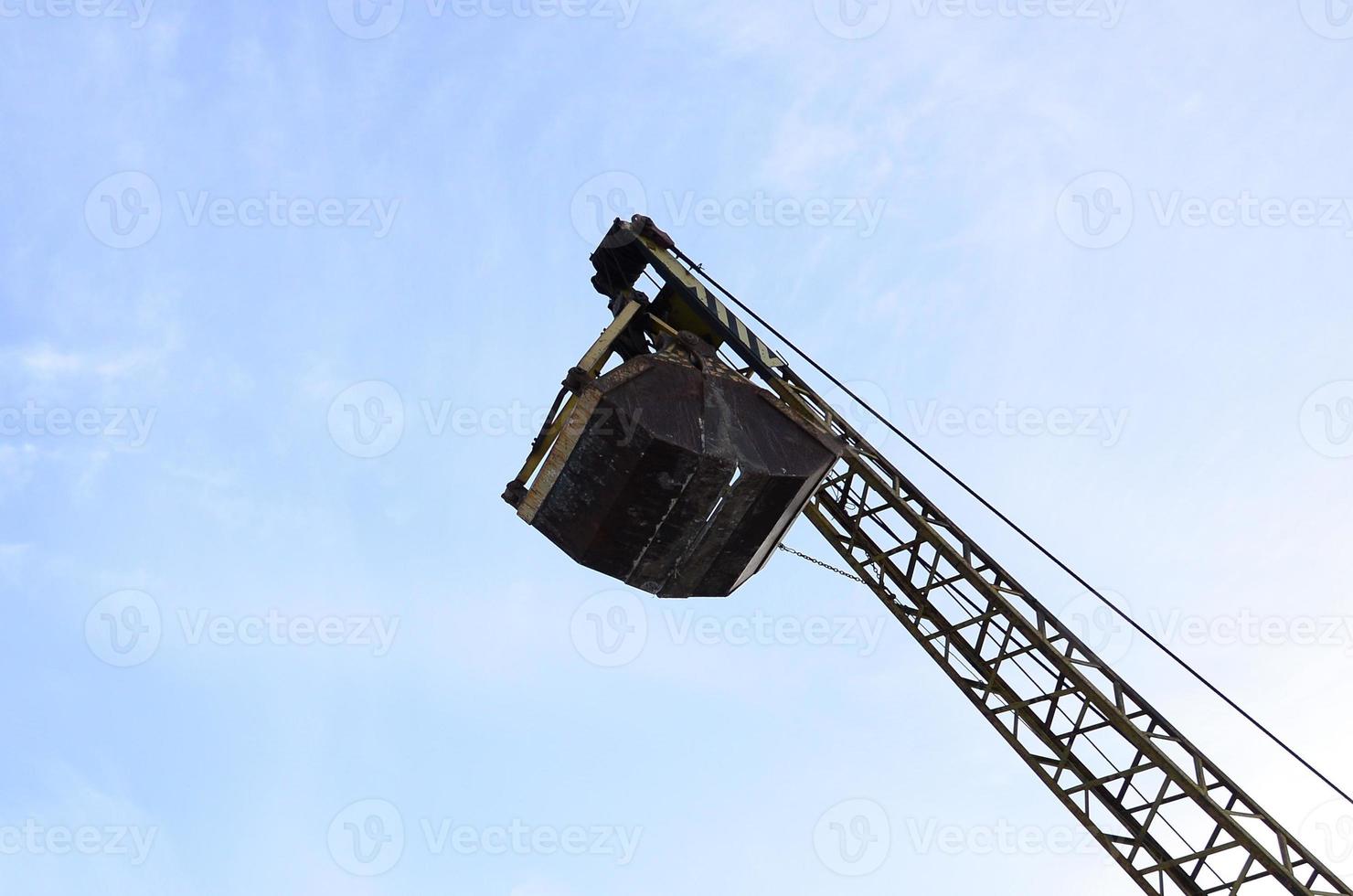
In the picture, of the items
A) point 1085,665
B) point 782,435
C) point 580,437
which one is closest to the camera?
point 580,437

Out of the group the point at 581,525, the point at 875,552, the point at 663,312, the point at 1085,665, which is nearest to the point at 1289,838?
the point at 1085,665

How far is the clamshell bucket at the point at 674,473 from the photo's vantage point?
1005 centimetres

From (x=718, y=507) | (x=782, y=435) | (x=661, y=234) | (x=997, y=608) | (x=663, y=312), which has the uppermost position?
(x=661, y=234)

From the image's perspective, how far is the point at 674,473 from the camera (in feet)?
32.9

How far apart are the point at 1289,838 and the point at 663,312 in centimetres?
866

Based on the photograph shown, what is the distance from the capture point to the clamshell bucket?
1005 centimetres

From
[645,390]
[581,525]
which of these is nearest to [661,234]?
[645,390]

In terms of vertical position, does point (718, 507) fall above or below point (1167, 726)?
above

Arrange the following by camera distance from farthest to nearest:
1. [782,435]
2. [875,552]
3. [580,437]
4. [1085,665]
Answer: [875,552], [1085,665], [782,435], [580,437]

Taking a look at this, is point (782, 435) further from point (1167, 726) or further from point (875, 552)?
point (1167, 726)

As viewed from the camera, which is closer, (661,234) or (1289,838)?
(1289,838)

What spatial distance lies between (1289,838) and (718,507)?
647cm

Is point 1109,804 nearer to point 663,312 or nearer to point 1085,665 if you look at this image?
point 1085,665

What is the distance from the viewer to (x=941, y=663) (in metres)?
12.2
